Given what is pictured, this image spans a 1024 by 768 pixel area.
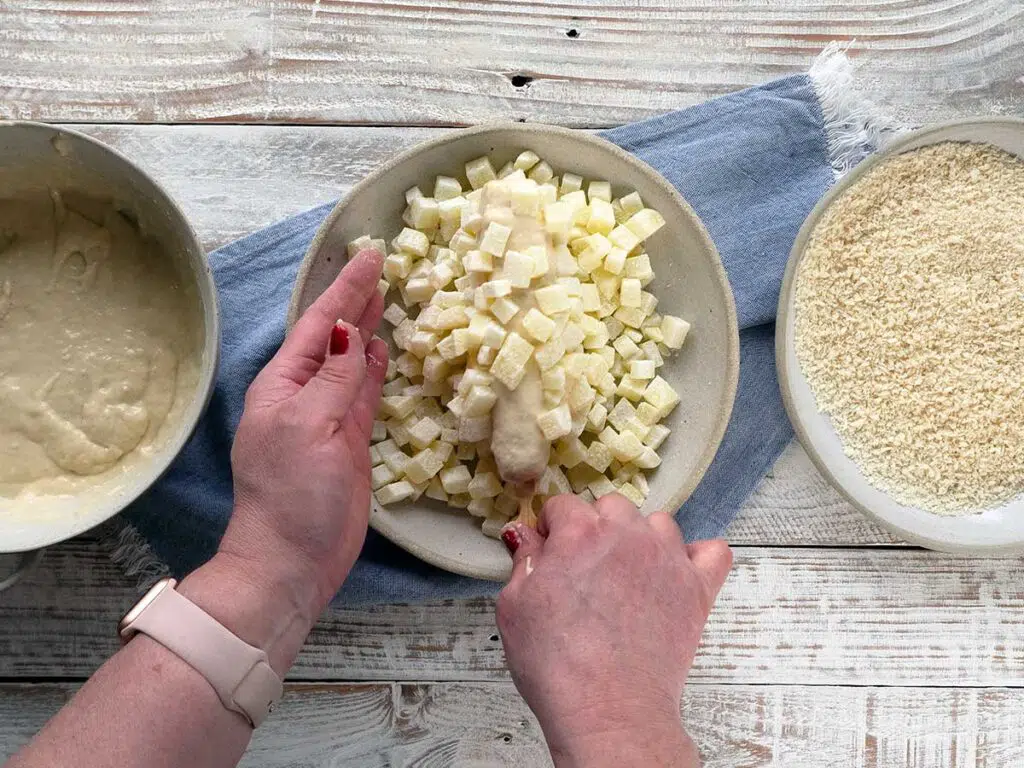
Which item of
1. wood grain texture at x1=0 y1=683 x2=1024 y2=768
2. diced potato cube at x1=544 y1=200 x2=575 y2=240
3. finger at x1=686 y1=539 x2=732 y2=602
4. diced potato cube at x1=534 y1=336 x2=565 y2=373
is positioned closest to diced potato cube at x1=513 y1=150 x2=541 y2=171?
diced potato cube at x1=544 y1=200 x2=575 y2=240

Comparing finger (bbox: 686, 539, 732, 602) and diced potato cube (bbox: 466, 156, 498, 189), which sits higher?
diced potato cube (bbox: 466, 156, 498, 189)

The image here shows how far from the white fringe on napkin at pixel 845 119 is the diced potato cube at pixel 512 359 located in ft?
2.43

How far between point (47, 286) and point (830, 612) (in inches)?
57.1

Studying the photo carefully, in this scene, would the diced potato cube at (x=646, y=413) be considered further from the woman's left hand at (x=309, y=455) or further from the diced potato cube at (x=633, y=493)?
the woman's left hand at (x=309, y=455)

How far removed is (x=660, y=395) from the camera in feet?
4.66

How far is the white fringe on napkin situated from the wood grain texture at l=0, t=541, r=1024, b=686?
0.72 metres

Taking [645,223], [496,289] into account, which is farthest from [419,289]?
[645,223]

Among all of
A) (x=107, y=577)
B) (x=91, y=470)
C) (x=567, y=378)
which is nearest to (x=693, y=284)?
(x=567, y=378)

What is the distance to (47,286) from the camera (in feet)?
4.57

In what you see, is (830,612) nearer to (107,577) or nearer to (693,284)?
(693,284)

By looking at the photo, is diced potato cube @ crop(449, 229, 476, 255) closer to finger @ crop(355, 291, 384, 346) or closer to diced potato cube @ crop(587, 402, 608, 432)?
finger @ crop(355, 291, 384, 346)

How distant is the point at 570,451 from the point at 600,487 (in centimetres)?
9

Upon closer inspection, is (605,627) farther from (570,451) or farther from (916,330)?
(916,330)

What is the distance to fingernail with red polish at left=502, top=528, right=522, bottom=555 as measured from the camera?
1297 millimetres
